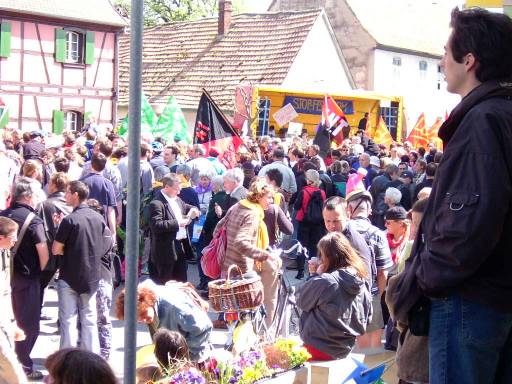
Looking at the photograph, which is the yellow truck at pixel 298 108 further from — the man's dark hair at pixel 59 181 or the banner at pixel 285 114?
the man's dark hair at pixel 59 181

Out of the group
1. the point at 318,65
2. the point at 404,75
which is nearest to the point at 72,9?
the point at 318,65

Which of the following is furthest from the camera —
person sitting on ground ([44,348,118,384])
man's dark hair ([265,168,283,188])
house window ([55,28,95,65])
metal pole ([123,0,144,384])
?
house window ([55,28,95,65])

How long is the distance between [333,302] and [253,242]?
7.72 ft

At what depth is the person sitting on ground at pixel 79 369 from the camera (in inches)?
136

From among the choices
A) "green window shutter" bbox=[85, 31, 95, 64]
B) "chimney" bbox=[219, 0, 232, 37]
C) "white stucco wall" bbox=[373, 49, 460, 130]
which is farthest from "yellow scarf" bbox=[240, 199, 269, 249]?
"chimney" bbox=[219, 0, 232, 37]

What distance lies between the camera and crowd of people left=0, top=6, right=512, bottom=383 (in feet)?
8.82

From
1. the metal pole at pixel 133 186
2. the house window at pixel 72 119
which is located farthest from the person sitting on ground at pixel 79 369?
the house window at pixel 72 119

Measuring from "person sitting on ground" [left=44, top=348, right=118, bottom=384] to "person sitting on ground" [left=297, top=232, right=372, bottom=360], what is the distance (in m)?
3.27

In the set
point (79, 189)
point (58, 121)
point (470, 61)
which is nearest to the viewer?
point (470, 61)

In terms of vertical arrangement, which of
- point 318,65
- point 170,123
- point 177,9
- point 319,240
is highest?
point 177,9

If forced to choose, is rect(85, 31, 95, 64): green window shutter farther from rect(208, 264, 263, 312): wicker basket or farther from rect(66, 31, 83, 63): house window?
rect(208, 264, 263, 312): wicker basket

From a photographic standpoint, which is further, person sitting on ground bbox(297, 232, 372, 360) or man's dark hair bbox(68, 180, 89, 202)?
man's dark hair bbox(68, 180, 89, 202)

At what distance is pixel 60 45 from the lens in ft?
110

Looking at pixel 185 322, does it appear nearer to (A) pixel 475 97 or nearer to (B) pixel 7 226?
(B) pixel 7 226
